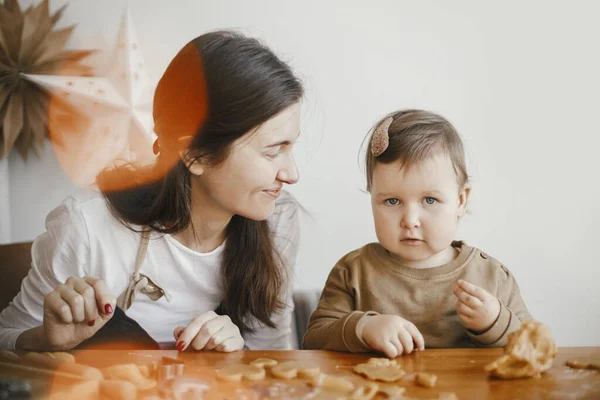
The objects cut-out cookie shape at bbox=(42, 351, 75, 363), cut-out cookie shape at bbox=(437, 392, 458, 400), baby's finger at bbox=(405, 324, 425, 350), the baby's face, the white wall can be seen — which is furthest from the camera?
the white wall

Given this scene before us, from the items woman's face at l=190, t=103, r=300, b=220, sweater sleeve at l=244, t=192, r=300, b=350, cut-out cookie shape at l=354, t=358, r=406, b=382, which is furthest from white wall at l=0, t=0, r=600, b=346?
cut-out cookie shape at l=354, t=358, r=406, b=382

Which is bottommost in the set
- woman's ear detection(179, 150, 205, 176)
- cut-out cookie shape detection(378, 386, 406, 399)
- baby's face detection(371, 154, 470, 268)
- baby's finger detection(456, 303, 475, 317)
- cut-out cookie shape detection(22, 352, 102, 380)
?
cut-out cookie shape detection(378, 386, 406, 399)

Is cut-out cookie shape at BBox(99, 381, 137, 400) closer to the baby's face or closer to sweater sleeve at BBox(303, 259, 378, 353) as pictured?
sweater sleeve at BBox(303, 259, 378, 353)

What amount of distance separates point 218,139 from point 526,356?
0.68 meters

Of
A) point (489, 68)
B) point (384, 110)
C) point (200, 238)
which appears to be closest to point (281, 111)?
point (200, 238)

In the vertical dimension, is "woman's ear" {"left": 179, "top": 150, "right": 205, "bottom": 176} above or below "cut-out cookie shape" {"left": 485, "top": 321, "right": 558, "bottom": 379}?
above

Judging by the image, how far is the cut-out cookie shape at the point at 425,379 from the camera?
28.1 inches

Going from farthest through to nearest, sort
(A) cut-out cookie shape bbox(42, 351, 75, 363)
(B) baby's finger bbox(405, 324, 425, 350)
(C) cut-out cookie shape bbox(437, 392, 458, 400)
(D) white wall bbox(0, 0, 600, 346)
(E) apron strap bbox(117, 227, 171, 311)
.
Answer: (D) white wall bbox(0, 0, 600, 346) → (E) apron strap bbox(117, 227, 171, 311) → (B) baby's finger bbox(405, 324, 425, 350) → (A) cut-out cookie shape bbox(42, 351, 75, 363) → (C) cut-out cookie shape bbox(437, 392, 458, 400)

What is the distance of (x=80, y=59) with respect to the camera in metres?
1.73

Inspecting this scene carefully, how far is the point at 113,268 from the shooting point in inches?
48.6

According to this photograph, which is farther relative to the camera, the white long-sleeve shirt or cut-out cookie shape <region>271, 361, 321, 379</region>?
the white long-sleeve shirt

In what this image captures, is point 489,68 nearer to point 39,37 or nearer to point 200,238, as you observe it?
point 200,238

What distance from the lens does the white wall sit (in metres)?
1.62

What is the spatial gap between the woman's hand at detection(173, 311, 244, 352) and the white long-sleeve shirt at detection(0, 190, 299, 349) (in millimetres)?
311
